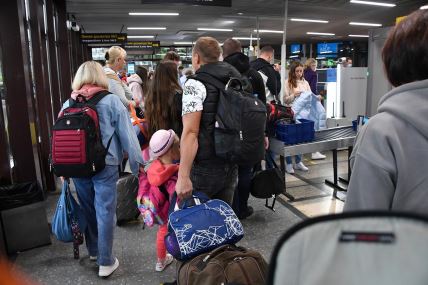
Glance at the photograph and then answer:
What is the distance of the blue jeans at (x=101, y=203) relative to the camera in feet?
8.93

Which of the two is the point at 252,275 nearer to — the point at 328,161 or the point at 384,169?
the point at 384,169

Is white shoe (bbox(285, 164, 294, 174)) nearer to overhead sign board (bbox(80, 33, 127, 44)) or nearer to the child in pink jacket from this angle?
the child in pink jacket

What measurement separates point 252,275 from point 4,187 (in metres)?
3.05

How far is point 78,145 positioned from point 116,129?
34 cm

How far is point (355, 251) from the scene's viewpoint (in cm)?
61

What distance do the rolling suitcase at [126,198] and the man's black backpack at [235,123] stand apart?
5.09ft

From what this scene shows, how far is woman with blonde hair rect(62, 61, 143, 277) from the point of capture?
2688 millimetres

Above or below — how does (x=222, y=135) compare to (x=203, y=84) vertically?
below

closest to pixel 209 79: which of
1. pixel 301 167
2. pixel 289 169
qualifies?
pixel 289 169

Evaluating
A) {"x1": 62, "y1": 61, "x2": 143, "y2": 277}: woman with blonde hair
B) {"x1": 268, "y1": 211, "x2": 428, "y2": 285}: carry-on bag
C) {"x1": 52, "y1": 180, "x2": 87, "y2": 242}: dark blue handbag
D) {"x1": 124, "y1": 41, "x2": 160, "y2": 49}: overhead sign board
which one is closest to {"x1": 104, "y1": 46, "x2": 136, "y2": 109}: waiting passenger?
{"x1": 62, "y1": 61, "x2": 143, "y2": 277}: woman with blonde hair

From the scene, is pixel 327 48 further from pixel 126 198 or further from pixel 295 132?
pixel 126 198

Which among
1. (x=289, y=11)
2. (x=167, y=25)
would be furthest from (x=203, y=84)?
(x=167, y=25)

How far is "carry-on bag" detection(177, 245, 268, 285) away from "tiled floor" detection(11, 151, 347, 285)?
58cm

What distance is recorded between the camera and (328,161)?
652 centimetres
